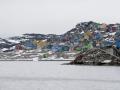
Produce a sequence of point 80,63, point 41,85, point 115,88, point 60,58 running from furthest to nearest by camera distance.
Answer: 1. point 60,58
2. point 80,63
3. point 41,85
4. point 115,88

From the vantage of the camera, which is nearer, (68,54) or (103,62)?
(103,62)

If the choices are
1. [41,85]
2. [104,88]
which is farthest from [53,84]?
[104,88]

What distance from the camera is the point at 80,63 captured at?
137 metres

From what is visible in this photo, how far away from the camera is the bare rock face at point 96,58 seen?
12875 centimetres

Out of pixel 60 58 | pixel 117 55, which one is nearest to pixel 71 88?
pixel 117 55

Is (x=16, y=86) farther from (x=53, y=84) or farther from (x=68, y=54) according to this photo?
(x=68, y=54)

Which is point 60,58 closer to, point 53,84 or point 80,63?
point 80,63

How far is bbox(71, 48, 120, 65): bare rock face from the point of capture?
12875cm

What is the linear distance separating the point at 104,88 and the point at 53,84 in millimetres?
8636

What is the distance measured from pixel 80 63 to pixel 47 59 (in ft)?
88.7

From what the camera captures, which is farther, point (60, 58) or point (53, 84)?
point (60, 58)

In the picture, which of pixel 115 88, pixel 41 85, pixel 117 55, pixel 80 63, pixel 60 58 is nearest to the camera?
pixel 115 88

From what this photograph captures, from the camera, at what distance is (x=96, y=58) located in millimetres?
134250

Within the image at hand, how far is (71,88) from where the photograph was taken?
67.0 metres
